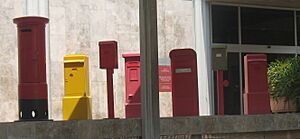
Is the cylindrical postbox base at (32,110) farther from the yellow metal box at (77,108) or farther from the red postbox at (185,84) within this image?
the red postbox at (185,84)

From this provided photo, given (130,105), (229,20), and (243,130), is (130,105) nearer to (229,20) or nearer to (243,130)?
(243,130)

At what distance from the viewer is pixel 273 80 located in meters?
10.5

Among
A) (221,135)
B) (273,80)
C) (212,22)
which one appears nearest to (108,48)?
(221,135)

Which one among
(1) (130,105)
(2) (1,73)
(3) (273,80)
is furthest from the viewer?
(2) (1,73)

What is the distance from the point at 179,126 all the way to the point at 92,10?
8612mm

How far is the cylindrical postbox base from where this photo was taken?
19.6ft

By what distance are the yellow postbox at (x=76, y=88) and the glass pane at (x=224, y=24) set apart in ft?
34.1

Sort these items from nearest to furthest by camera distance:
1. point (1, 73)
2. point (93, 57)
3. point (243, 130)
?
point (243, 130) → point (1, 73) → point (93, 57)

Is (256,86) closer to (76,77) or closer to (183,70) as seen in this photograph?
(183,70)

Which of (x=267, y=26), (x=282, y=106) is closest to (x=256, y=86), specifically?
(x=282, y=106)

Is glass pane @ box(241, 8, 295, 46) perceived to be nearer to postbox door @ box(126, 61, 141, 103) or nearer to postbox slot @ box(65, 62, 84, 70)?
postbox door @ box(126, 61, 141, 103)

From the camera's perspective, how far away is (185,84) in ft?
23.5

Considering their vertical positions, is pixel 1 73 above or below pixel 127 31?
below

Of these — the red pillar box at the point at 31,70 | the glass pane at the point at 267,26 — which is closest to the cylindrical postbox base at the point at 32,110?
the red pillar box at the point at 31,70
